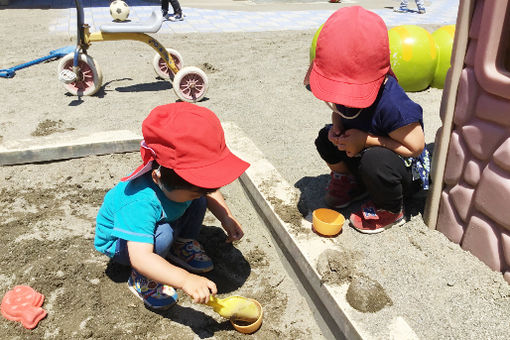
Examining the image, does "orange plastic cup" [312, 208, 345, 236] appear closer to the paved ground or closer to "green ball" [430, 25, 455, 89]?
"green ball" [430, 25, 455, 89]

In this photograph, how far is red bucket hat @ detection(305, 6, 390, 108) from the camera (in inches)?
62.4

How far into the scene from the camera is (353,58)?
1.59 m

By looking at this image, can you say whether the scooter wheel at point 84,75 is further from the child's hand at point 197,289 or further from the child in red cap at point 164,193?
the child's hand at point 197,289

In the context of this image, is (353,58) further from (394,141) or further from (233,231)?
(233,231)

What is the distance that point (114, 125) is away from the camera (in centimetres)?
320

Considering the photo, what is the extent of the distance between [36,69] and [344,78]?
3.95 metres

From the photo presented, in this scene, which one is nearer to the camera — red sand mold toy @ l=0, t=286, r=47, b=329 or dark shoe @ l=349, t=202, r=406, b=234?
red sand mold toy @ l=0, t=286, r=47, b=329

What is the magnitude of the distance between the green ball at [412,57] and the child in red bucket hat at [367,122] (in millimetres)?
1863

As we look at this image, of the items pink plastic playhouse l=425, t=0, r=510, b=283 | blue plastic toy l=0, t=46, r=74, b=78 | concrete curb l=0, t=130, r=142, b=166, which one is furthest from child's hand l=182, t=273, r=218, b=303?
blue plastic toy l=0, t=46, r=74, b=78

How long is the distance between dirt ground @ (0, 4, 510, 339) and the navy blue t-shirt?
464mm

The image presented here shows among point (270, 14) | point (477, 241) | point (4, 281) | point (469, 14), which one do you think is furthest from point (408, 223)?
point (270, 14)

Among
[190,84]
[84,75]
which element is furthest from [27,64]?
[190,84]

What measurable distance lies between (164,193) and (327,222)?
2.27 ft

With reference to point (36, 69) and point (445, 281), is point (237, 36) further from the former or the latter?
point (445, 281)
